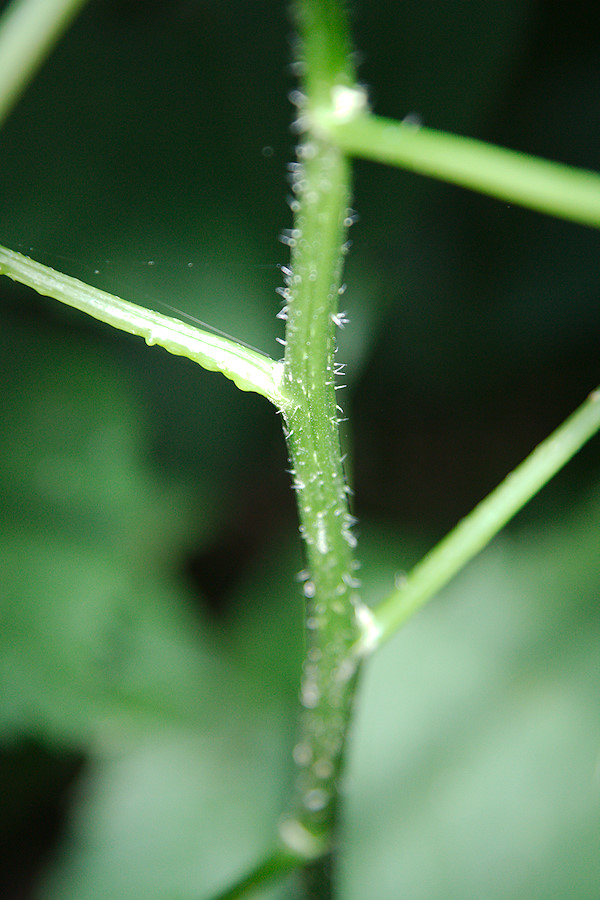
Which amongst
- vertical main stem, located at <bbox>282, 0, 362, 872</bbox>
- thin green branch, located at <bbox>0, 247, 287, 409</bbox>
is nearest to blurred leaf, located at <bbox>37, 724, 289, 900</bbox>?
vertical main stem, located at <bbox>282, 0, 362, 872</bbox>

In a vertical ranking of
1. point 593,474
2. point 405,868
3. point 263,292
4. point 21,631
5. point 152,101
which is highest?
point 152,101

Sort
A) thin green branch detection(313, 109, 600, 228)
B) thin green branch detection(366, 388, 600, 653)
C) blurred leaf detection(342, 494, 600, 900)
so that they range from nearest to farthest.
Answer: thin green branch detection(313, 109, 600, 228) → thin green branch detection(366, 388, 600, 653) → blurred leaf detection(342, 494, 600, 900)

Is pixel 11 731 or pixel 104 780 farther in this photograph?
pixel 104 780

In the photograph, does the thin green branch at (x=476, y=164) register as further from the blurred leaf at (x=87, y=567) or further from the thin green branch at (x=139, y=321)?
the blurred leaf at (x=87, y=567)

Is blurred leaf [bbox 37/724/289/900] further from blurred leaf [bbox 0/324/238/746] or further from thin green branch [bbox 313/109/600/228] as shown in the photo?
thin green branch [bbox 313/109/600/228]

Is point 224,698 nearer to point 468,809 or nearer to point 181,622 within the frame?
point 181,622

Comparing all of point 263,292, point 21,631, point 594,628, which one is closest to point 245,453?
point 263,292

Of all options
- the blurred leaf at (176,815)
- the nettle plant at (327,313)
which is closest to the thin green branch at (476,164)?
the nettle plant at (327,313)
